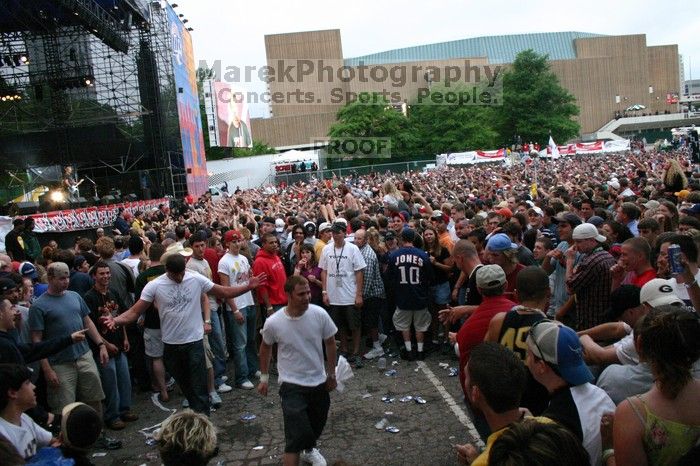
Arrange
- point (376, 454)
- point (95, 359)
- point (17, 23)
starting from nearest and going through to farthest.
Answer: point (376, 454) → point (95, 359) → point (17, 23)

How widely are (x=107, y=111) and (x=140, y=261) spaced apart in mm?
22983

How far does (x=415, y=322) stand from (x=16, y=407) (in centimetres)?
536

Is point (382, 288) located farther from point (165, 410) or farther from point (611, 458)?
point (611, 458)

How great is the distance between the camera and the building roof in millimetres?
90875

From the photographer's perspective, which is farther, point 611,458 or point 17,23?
point 17,23

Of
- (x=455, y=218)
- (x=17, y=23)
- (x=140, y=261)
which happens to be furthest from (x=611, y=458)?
(x=17, y=23)

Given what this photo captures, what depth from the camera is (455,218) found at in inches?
391

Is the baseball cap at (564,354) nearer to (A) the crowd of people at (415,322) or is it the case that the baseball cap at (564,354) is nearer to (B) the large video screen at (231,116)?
(A) the crowd of people at (415,322)

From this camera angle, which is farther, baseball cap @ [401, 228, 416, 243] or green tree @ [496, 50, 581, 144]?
green tree @ [496, 50, 581, 144]

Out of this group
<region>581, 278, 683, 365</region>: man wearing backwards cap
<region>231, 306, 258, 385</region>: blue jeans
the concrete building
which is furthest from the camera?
the concrete building

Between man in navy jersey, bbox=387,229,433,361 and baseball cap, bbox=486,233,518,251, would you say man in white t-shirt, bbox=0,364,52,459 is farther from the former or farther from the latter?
man in navy jersey, bbox=387,229,433,361

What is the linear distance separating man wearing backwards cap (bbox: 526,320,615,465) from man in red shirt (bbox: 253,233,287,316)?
4730mm

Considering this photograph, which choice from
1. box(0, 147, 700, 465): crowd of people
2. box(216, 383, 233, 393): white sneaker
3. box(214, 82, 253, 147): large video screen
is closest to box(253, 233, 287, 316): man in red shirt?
box(0, 147, 700, 465): crowd of people

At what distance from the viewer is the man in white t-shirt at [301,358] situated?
4.61 m
